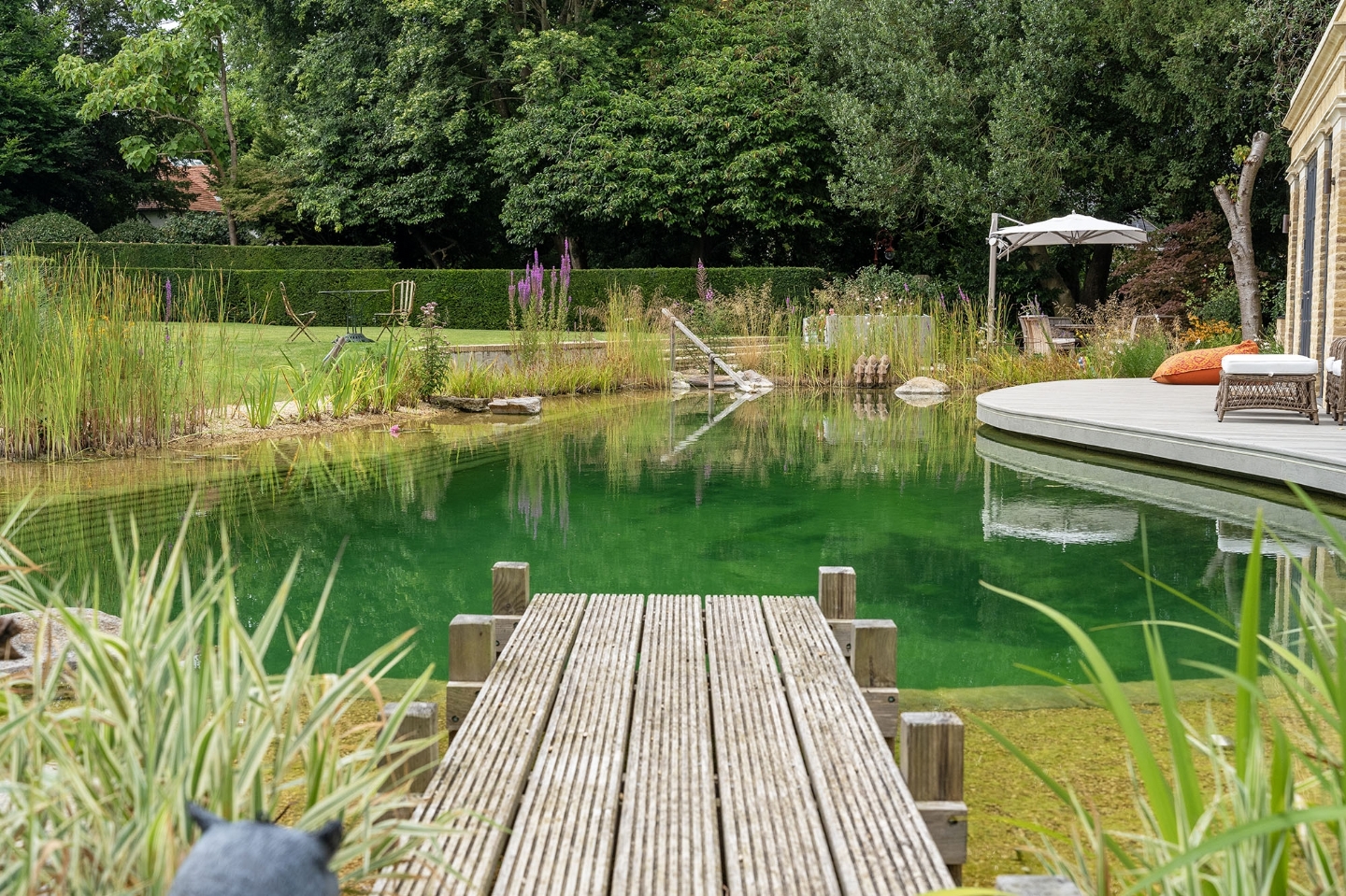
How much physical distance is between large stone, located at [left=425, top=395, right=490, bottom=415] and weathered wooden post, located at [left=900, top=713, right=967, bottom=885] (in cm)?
988

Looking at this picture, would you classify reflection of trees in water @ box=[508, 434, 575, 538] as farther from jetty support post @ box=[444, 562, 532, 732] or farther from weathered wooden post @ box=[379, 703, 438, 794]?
weathered wooden post @ box=[379, 703, 438, 794]

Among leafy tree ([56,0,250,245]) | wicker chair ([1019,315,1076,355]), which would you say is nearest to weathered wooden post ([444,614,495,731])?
wicker chair ([1019,315,1076,355])

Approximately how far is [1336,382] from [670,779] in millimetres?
7615

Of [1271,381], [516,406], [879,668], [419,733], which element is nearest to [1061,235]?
[516,406]

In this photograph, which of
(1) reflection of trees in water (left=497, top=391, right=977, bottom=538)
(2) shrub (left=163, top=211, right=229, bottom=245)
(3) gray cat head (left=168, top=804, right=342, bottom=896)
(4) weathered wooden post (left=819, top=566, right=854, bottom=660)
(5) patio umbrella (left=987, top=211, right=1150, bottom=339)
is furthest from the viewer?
(2) shrub (left=163, top=211, right=229, bottom=245)

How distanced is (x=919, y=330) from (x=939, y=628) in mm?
11885

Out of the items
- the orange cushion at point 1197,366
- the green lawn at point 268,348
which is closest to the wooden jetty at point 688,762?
the green lawn at point 268,348

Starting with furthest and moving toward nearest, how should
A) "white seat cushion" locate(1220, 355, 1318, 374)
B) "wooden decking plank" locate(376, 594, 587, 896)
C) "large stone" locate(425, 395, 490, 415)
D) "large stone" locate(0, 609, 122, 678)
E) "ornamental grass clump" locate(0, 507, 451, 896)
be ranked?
"large stone" locate(425, 395, 490, 415) < "white seat cushion" locate(1220, 355, 1318, 374) < "large stone" locate(0, 609, 122, 678) < "wooden decking plank" locate(376, 594, 587, 896) < "ornamental grass clump" locate(0, 507, 451, 896)

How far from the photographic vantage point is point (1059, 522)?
5.96 metres

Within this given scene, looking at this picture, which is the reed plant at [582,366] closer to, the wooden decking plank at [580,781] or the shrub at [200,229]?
the wooden decking plank at [580,781]

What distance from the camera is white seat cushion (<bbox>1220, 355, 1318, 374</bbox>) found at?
26.1ft

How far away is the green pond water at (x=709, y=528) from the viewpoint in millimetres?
4262

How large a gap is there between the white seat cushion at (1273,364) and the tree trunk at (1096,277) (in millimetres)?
14278

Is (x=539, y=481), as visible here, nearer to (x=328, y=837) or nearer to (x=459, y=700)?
(x=459, y=700)
